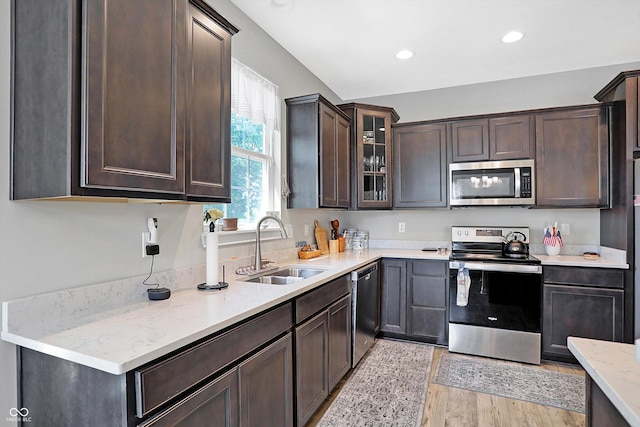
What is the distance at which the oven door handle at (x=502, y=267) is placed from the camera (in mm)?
3051

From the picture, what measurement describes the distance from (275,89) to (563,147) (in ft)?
8.86

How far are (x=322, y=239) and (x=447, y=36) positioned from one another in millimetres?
2141

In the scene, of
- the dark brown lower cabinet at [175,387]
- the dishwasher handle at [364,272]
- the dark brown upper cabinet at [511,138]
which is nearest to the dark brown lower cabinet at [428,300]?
the dishwasher handle at [364,272]

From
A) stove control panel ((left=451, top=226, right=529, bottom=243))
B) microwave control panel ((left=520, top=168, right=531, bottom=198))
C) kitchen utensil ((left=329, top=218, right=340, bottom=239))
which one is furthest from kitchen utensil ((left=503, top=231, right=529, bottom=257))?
kitchen utensil ((left=329, top=218, right=340, bottom=239))

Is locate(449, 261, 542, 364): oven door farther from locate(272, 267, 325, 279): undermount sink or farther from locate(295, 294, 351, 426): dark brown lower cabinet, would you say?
Answer: locate(272, 267, 325, 279): undermount sink

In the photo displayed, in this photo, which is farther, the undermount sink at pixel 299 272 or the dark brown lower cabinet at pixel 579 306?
the dark brown lower cabinet at pixel 579 306

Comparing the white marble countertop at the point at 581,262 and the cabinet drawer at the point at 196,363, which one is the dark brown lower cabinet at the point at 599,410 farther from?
the white marble countertop at the point at 581,262

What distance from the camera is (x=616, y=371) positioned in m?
0.91

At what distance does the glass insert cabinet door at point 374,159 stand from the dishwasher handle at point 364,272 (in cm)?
76

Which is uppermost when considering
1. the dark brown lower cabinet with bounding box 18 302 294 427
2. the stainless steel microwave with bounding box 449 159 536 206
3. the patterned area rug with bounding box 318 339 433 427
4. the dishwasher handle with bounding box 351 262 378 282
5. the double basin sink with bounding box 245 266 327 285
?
the stainless steel microwave with bounding box 449 159 536 206

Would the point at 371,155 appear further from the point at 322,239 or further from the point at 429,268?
the point at 429,268

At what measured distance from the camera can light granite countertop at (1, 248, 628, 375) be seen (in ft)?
3.56

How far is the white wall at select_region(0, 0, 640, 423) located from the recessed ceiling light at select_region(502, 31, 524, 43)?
37.1 inches

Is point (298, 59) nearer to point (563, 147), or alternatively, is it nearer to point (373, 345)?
point (563, 147)
